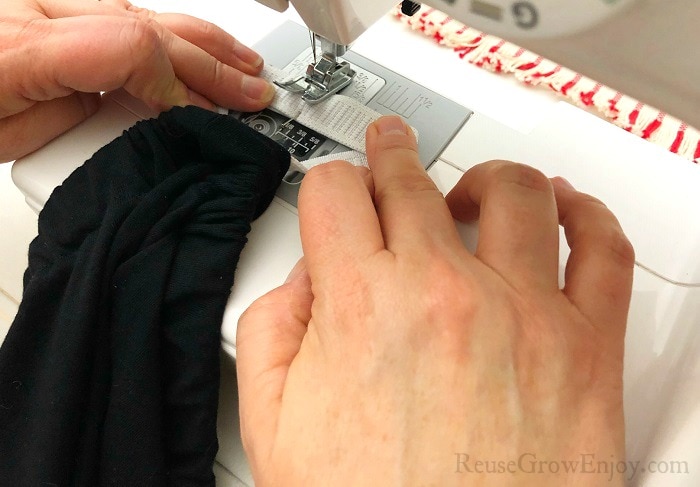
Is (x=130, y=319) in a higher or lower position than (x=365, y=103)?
lower

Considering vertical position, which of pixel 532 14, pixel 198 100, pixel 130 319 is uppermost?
pixel 532 14

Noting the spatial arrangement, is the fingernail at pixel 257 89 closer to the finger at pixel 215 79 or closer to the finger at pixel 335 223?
the finger at pixel 215 79

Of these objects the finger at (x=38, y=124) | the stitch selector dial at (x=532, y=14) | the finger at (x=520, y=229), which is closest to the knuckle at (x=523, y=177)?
the finger at (x=520, y=229)

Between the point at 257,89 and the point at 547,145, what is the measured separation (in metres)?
0.34

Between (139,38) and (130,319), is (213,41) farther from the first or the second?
(130,319)

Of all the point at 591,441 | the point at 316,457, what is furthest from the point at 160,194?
the point at 591,441

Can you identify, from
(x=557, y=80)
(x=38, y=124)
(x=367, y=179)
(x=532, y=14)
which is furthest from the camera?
(x=557, y=80)

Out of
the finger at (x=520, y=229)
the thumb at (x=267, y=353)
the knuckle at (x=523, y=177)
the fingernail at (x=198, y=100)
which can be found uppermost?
the knuckle at (x=523, y=177)

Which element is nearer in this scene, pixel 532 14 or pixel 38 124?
pixel 532 14

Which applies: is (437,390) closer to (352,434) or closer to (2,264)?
(352,434)

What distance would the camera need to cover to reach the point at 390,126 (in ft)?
1.74

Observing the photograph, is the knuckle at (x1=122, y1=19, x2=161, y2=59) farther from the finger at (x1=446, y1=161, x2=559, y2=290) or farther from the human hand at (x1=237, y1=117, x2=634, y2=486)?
the finger at (x1=446, y1=161, x2=559, y2=290)

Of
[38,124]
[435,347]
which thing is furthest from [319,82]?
[435,347]

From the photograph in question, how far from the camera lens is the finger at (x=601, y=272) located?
0.40 meters
